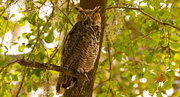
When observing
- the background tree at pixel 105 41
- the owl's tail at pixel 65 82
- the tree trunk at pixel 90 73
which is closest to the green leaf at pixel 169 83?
the background tree at pixel 105 41

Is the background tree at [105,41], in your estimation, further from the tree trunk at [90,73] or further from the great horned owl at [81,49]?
the great horned owl at [81,49]

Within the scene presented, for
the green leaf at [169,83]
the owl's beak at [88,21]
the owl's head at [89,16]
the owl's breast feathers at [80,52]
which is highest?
the owl's head at [89,16]

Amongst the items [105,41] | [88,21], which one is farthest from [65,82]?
[105,41]

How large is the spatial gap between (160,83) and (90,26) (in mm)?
894

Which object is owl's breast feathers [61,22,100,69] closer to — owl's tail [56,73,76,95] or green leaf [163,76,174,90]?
owl's tail [56,73,76,95]

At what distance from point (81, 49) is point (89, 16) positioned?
1.15 feet

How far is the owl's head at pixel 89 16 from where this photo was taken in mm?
2600

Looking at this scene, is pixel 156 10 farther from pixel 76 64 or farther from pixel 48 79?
pixel 48 79

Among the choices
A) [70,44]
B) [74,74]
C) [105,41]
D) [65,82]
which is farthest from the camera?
[105,41]

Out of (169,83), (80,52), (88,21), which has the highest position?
(88,21)

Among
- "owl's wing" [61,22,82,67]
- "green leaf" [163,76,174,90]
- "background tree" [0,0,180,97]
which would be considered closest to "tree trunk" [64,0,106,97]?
"background tree" [0,0,180,97]

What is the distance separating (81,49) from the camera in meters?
2.52

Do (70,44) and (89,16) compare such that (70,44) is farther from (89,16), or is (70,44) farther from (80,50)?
(89,16)

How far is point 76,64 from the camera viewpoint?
252 cm
